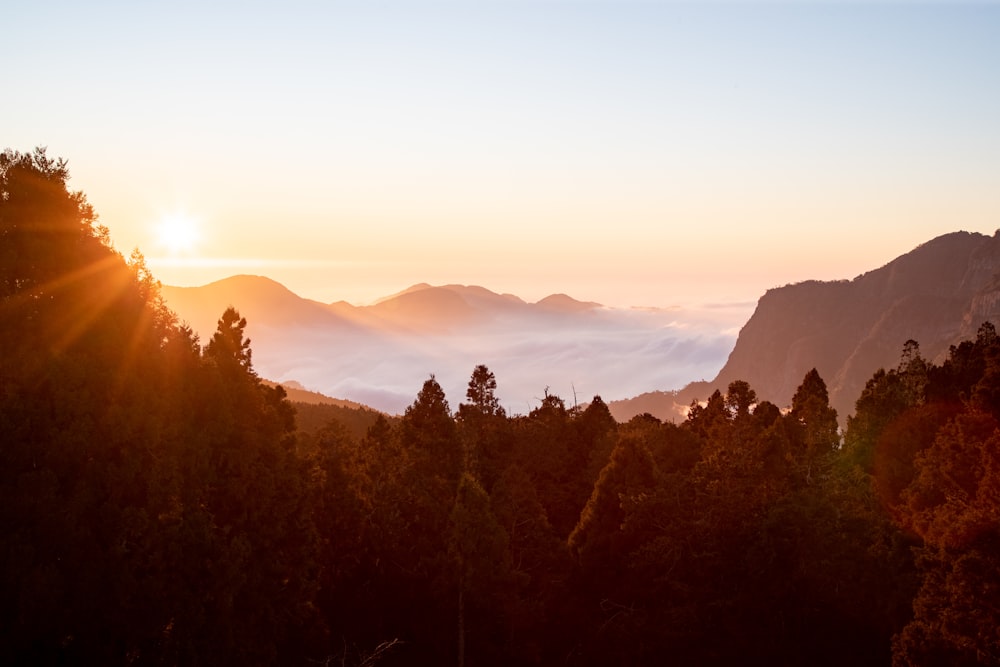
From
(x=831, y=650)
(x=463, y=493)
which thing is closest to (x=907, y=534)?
(x=831, y=650)

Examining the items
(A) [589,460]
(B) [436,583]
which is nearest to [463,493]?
(B) [436,583]

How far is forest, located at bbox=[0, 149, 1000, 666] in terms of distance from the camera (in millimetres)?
17594

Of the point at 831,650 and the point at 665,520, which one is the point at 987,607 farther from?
the point at 665,520

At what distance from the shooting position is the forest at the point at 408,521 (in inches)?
693

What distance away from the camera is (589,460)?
4738 cm

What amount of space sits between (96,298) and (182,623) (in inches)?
315

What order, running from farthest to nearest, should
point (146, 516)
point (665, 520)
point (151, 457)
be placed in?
point (665, 520) → point (151, 457) → point (146, 516)

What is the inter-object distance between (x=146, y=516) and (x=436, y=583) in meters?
13.7

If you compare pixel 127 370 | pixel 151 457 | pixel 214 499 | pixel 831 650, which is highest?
pixel 127 370

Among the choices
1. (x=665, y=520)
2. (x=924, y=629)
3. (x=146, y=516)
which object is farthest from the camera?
(x=665, y=520)

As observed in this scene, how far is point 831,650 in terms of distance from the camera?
3050cm

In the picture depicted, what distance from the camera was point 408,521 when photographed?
3128cm

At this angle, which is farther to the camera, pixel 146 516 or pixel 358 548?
pixel 358 548

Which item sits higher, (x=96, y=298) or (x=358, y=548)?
(x=96, y=298)
